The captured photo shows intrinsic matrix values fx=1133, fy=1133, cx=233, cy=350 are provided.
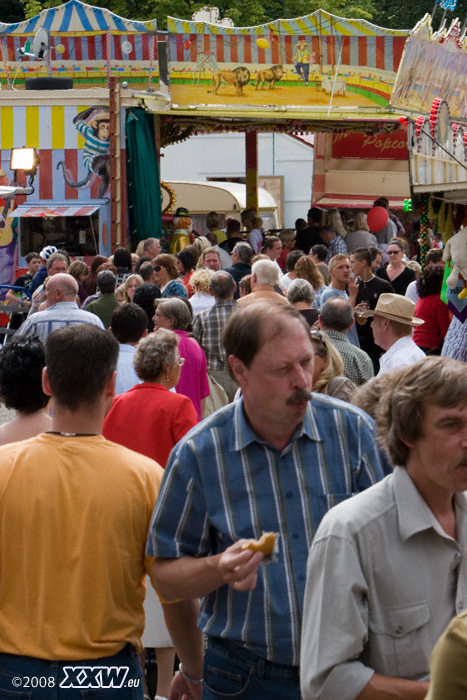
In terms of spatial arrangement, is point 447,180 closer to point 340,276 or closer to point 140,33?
point 340,276

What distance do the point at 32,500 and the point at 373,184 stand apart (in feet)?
75.9

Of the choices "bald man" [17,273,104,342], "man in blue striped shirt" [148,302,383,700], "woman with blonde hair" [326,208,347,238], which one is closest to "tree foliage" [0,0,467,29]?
"woman with blonde hair" [326,208,347,238]

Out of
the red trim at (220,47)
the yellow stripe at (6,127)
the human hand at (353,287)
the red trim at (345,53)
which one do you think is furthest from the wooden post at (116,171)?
the human hand at (353,287)

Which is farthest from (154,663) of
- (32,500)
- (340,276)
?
(340,276)

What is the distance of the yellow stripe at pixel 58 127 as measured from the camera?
60.4ft

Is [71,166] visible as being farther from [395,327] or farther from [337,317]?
[395,327]

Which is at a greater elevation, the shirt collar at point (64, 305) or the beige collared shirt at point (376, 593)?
the beige collared shirt at point (376, 593)

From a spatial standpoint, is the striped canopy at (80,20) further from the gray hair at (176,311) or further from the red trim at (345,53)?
the gray hair at (176,311)

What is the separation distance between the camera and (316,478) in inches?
116

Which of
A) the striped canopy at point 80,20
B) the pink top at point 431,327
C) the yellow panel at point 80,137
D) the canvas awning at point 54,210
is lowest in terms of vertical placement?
the canvas awning at point 54,210

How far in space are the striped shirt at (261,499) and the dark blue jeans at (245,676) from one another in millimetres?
45

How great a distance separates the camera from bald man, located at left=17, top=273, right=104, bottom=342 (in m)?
7.73

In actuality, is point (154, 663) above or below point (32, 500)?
below

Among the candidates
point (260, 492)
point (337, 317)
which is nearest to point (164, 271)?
point (337, 317)
